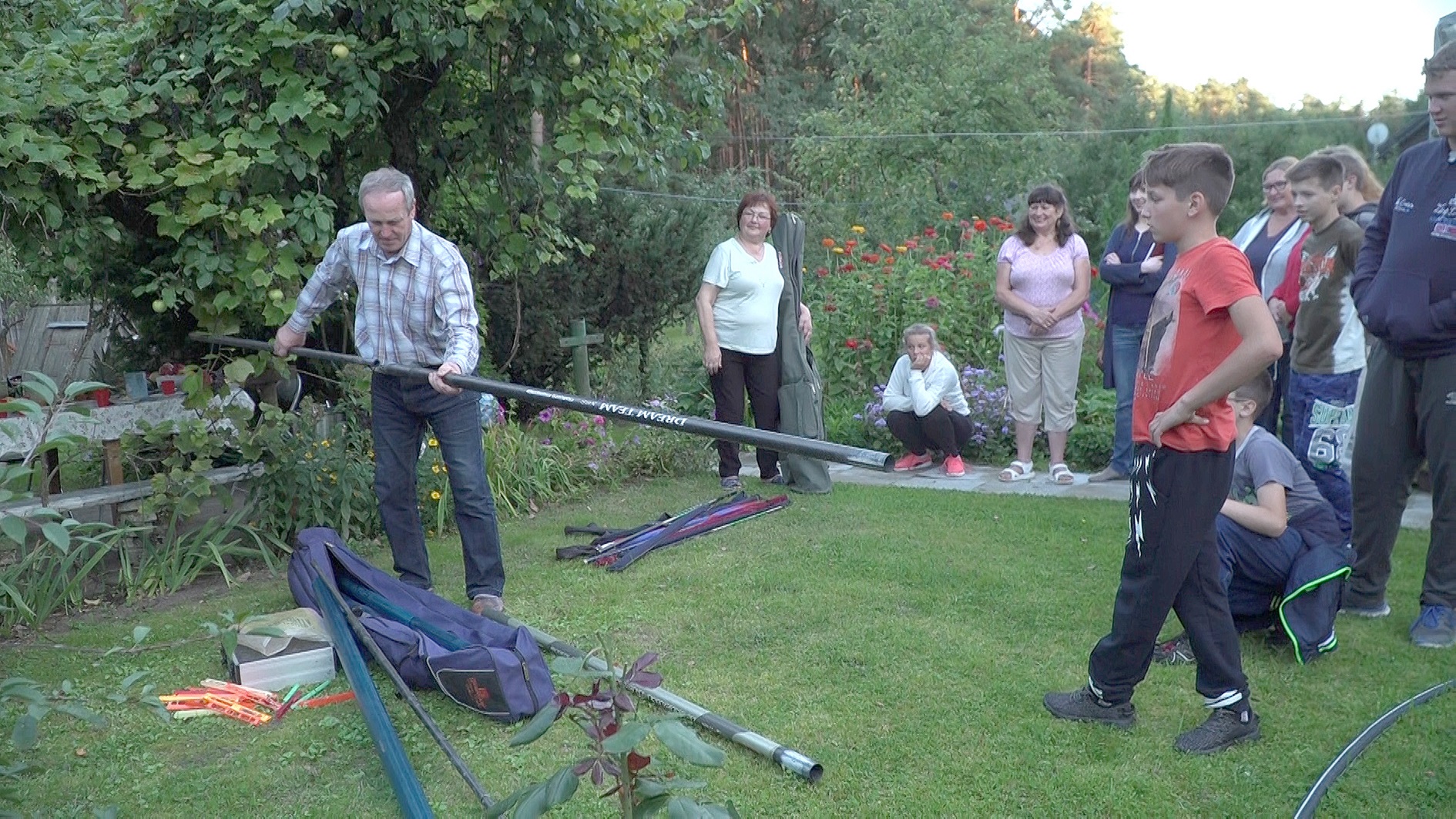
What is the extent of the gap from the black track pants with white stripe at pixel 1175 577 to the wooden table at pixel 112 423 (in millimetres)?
3970

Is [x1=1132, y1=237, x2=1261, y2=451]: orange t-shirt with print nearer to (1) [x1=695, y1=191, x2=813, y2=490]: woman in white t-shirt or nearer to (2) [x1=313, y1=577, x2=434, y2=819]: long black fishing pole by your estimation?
(2) [x1=313, y1=577, x2=434, y2=819]: long black fishing pole

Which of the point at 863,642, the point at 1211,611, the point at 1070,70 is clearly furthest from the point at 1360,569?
the point at 1070,70

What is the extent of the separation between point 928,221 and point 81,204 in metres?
8.54

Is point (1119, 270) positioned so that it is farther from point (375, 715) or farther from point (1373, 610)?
point (375, 715)

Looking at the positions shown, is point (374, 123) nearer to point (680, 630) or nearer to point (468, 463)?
point (468, 463)

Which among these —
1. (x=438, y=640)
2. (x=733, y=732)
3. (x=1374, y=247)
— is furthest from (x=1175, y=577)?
(x=438, y=640)

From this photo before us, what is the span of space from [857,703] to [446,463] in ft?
6.44

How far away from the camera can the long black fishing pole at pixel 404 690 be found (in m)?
3.04

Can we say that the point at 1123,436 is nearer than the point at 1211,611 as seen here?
No

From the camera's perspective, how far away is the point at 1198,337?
10.1ft

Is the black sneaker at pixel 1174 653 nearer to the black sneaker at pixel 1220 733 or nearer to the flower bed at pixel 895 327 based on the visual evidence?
the black sneaker at pixel 1220 733

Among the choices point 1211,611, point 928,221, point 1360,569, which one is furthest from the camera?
point 928,221

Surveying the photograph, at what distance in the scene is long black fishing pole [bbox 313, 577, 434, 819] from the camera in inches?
115

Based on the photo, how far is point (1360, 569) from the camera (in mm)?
4336
